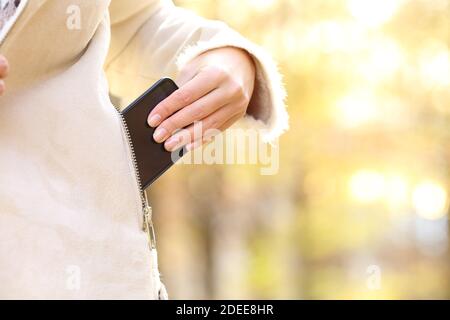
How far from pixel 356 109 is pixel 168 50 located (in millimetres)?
5989

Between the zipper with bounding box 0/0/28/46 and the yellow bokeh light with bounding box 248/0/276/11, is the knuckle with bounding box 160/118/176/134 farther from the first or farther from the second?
the yellow bokeh light with bounding box 248/0/276/11

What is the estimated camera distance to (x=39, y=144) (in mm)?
986

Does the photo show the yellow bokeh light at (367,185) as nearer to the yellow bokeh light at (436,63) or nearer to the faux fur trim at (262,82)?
the yellow bokeh light at (436,63)

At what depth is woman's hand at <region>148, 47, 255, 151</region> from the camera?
3.57 ft

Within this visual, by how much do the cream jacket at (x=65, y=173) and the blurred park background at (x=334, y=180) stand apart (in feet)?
18.3

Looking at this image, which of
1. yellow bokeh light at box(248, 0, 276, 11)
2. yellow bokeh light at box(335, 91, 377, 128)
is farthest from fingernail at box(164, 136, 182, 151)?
yellow bokeh light at box(335, 91, 377, 128)

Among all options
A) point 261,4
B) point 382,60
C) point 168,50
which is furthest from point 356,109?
point 168,50

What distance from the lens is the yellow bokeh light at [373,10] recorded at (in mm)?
6727

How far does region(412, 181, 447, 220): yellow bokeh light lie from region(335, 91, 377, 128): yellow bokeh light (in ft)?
2.65

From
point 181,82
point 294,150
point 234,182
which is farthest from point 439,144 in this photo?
point 181,82

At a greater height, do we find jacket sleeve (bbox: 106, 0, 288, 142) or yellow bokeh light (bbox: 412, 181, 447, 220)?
jacket sleeve (bbox: 106, 0, 288, 142)

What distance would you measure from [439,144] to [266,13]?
2.07 metres
